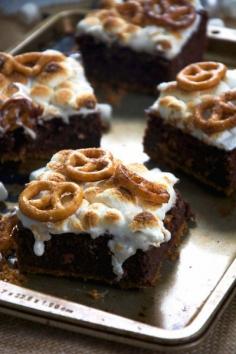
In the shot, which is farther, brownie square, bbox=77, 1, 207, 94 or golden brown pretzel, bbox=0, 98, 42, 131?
brownie square, bbox=77, 1, 207, 94

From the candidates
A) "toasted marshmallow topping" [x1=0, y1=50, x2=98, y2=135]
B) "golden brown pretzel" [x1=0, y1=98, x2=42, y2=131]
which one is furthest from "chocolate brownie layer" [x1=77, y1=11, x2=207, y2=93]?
"golden brown pretzel" [x1=0, y1=98, x2=42, y2=131]

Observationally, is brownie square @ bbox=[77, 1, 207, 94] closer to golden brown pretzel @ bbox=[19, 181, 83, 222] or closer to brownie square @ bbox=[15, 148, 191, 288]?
brownie square @ bbox=[15, 148, 191, 288]

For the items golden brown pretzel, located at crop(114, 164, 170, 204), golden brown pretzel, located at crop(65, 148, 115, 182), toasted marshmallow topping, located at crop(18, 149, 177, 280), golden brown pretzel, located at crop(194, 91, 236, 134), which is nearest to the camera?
toasted marshmallow topping, located at crop(18, 149, 177, 280)

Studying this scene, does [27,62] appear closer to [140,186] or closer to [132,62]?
[132,62]

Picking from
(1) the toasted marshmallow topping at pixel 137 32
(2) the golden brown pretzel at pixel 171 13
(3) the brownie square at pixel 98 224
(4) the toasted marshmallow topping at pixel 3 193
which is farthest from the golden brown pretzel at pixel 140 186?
(2) the golden brown pretzel at pixel 171 13

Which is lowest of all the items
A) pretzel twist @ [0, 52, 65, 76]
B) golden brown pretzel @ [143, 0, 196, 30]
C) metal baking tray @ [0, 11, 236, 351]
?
metal baking tray @ [0, 11, 236, 351]

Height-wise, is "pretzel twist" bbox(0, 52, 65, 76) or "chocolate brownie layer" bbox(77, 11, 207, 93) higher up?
"pretzel twist" bbox(0, 52, 65, 76)

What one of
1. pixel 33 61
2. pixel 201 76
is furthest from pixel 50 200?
pixel 33 61
